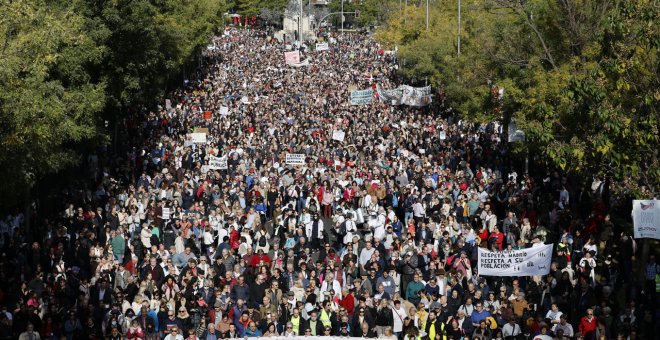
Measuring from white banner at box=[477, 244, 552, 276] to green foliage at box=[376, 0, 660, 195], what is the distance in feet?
6.42

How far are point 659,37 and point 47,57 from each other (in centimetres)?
1167

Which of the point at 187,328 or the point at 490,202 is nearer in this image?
the point at 187,328

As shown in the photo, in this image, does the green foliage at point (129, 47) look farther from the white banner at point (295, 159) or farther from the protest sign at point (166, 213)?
the protest sign at point (166, 213)

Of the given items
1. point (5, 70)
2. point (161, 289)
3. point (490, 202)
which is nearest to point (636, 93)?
point (490, 202)

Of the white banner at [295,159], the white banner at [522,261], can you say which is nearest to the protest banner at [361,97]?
the white banner at [295,159]

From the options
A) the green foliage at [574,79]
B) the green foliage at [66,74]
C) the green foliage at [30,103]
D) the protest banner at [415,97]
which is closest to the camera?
the green foliage at [574,79]

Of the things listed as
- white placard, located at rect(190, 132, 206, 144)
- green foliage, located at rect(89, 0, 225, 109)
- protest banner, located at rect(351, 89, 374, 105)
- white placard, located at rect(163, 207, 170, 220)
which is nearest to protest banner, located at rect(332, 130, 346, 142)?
white placard, located at rect(190, 132, 206, 144)

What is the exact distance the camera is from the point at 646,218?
17359mm

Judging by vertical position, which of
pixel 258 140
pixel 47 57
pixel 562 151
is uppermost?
pixel 47 57

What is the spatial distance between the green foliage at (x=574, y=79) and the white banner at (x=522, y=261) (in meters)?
1.96

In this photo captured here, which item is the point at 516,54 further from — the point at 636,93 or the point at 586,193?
the point at 636,93

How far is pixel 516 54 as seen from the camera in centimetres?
3106

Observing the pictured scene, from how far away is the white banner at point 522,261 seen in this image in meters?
18.7

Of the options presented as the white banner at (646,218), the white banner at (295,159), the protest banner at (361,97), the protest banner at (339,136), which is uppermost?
the white banner at (646,218)
